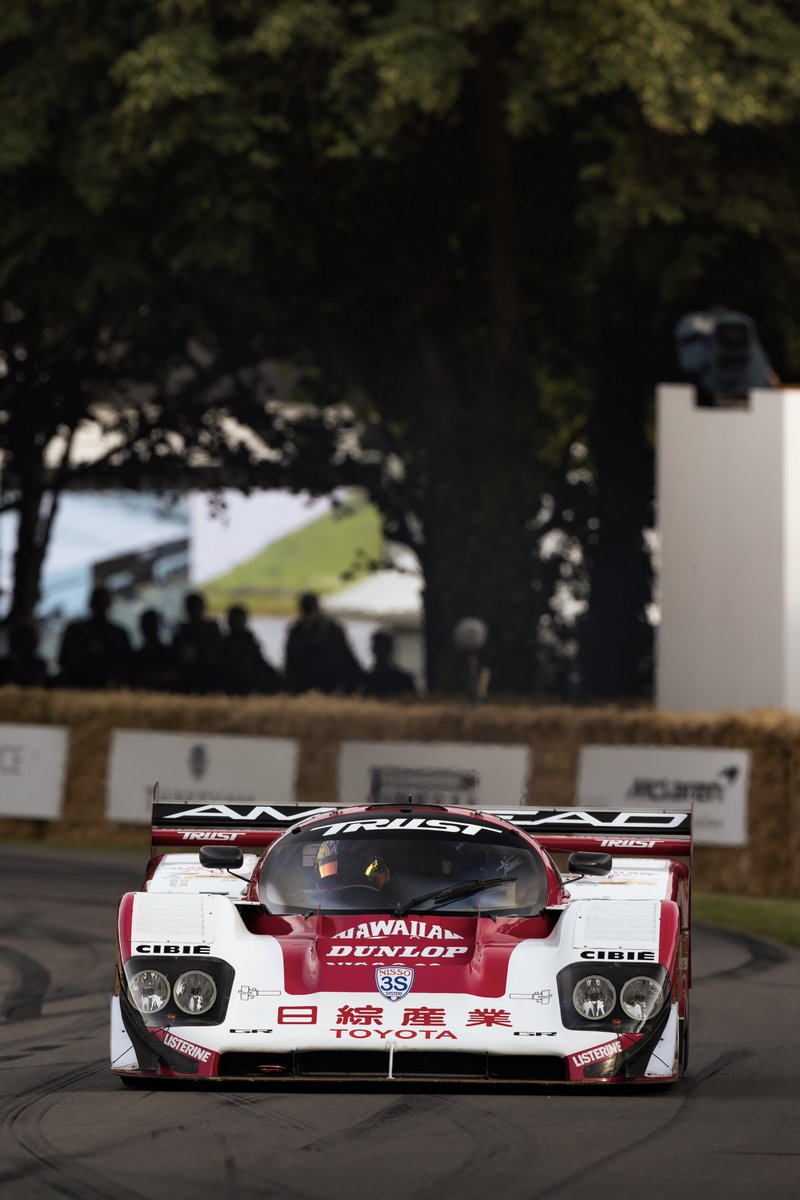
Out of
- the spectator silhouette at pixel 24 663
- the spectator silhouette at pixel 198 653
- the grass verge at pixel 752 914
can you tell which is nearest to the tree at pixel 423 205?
the spectator silhouette at pixel 198 653

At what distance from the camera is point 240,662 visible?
22047 mm

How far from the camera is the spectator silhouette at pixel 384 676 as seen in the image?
20.6m

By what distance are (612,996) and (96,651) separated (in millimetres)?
14473

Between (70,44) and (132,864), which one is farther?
(70,44)

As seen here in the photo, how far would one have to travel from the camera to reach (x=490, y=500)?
2273 centimetres

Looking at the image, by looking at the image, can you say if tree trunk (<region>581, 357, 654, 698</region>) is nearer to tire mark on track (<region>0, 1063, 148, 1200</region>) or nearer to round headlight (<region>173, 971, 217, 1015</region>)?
round headlight (<region>173, 971, 217, 1015</region>)

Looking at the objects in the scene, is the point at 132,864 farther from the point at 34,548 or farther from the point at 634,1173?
the point at 34,548

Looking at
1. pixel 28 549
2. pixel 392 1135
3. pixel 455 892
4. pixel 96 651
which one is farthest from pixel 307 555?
pixel 392 1135

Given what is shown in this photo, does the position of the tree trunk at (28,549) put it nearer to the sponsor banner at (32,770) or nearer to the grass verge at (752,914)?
the sponsor banner at (32,770)

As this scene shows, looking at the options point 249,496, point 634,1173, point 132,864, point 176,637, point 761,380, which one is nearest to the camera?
point 634,1173

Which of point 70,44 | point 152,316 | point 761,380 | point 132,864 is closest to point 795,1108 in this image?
point 132,864

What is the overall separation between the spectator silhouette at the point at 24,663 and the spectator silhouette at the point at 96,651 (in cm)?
51

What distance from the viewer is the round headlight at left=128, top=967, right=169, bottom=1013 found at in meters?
7.25

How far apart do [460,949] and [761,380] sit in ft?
43.3
